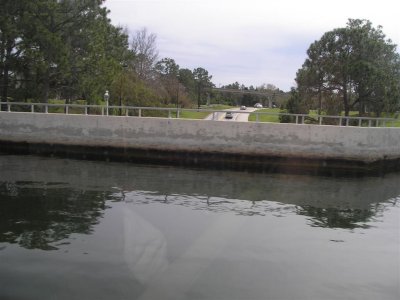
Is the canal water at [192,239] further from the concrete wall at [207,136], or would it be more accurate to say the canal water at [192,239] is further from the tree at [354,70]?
the tree at [354,70]

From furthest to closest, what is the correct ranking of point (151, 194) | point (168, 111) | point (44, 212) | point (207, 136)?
1. point (168, 111)
2. point (207, 136)
3. point (151, 194)
4. point (44, 212)

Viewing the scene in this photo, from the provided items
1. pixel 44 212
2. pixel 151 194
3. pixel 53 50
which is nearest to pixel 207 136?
pixel 151 194

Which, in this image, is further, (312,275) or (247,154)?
(247,154)

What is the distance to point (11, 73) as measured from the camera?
28047mm

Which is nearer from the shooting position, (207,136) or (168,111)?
(207,136)

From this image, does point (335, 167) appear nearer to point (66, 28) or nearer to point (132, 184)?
point (132, 184)

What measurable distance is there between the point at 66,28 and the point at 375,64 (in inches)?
909

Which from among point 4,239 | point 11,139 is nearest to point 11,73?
point 11,139

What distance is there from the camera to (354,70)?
3375cm

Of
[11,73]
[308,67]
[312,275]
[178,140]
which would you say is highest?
[308,67]

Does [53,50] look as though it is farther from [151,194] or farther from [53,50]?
[151,194]

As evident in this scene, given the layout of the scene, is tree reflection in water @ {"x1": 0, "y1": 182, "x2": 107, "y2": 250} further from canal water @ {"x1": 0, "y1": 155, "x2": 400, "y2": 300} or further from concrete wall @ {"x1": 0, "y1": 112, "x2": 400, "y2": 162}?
concrete wall @ {"x1": 0, "y1": 112, "x2": 400, "y2": 162}

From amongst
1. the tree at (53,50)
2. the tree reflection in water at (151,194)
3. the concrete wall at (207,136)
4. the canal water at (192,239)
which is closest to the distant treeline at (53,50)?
the tree at (53,50)

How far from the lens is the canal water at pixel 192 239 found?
21.0 feet
